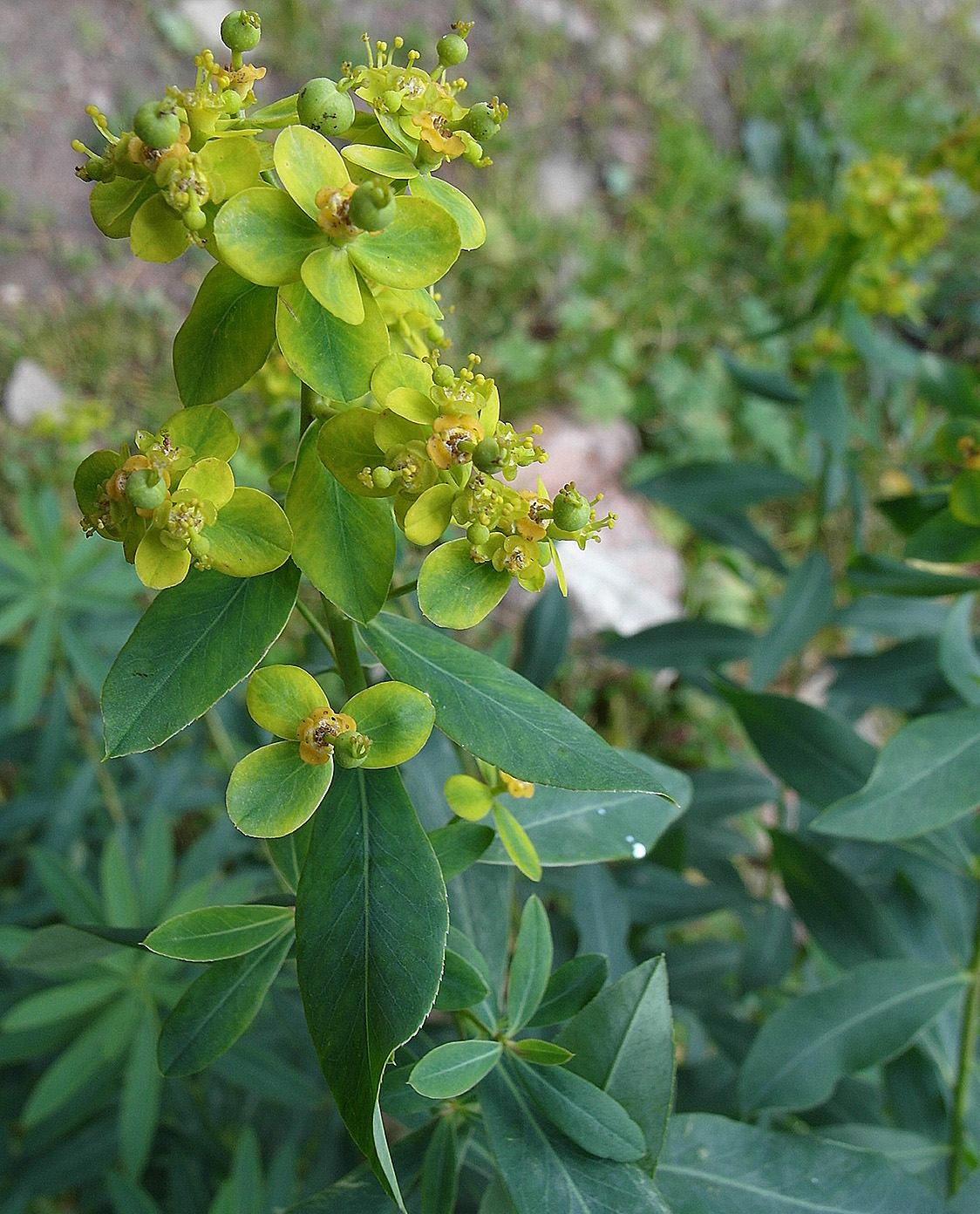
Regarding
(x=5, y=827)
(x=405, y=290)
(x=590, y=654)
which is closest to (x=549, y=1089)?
(x=405, y=290)

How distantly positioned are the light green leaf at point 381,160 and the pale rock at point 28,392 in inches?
104

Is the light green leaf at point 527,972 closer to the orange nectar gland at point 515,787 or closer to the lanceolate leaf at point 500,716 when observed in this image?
→ the orange nectar gland at point 515,787

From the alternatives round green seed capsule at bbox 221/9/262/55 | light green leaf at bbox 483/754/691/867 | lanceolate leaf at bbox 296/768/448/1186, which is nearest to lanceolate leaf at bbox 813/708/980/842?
light green leaf at bbox 483/754/691/867

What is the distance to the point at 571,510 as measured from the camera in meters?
0.60

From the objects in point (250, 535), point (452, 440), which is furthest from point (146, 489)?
point (452, 440)

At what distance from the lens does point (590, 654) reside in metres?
2.84

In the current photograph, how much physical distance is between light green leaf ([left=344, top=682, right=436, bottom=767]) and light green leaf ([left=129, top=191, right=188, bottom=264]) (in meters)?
0.30

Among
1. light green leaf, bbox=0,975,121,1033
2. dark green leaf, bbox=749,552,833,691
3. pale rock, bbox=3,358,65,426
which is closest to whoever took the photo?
light green leaf, bbox=0,975,121,1033

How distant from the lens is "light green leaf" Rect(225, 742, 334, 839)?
2.04ft

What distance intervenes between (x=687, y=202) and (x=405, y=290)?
3.67 metres

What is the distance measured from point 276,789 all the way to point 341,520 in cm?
18

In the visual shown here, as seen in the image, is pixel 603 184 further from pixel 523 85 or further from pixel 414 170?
pixel 414 170

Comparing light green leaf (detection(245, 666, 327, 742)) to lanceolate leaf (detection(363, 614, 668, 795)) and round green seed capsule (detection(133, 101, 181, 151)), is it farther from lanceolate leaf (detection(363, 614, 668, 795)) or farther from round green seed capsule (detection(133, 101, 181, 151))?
round green seed capsule (detection(133, 101, 181, 151))

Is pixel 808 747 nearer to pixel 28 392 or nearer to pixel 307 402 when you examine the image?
pixel 307 402
